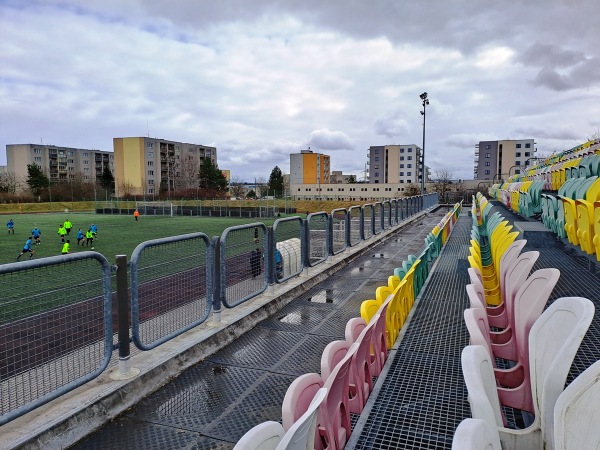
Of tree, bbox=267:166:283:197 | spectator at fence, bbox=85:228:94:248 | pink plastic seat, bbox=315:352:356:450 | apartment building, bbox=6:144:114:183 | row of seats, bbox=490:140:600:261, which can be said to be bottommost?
spectator at fence, bbox=85:228:94:248

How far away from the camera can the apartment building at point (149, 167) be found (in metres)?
92.8

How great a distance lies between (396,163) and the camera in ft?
340

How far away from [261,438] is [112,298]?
111 inches

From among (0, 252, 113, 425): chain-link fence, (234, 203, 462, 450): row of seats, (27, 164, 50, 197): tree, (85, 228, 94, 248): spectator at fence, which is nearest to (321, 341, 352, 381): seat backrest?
(234, 203, 462, 450): row of seats

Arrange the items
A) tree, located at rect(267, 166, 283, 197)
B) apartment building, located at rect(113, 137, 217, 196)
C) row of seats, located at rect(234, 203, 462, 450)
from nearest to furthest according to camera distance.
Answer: row of seats, located at rect(234, 203, 462, 450) < apartment building, located at rect(113, 137, 217, 196) < tree, located at rect(267, 166, 283, 197)

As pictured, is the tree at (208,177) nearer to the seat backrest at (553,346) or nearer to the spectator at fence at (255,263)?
the spectator at fence at (255,263)

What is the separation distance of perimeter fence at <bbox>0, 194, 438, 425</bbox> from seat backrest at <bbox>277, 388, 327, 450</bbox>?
2.03 meters

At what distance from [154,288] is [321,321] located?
2072 millimetres

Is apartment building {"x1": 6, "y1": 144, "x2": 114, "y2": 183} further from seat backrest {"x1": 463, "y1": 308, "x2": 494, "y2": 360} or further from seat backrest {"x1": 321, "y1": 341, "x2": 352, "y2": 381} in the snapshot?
seat backrest {"x1": 463, "y1": 308, "x2": 494, "y2": 360}

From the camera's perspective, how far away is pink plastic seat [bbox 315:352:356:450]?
231cm

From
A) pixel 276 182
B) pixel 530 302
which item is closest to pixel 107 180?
pixel 276 182

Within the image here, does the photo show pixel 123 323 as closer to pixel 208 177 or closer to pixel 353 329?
pixel 353 329

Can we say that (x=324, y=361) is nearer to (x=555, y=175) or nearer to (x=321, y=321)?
(x=321, y=321)

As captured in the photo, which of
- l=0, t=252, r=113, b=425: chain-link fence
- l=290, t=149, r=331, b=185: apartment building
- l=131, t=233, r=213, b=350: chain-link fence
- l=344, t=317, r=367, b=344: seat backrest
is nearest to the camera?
l=0, t=252, r=113, b=425: chain-link fence
